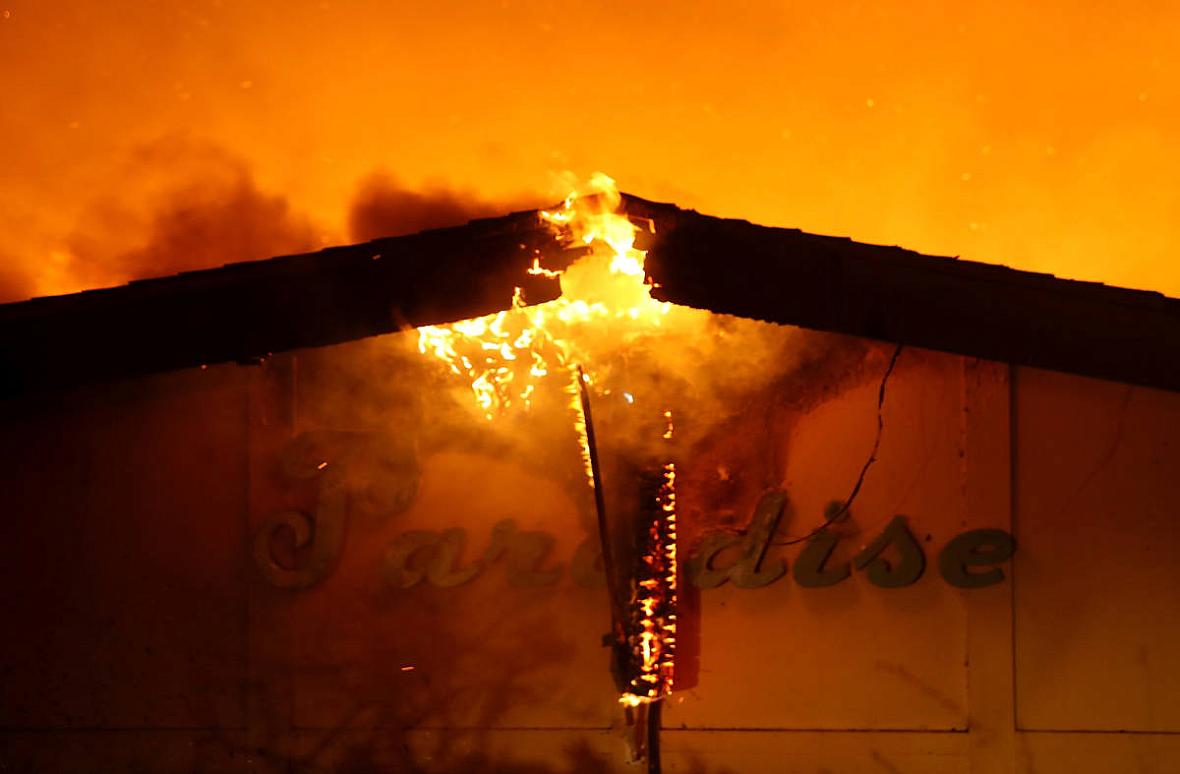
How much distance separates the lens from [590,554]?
731cm

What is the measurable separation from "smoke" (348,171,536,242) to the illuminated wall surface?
109 inches

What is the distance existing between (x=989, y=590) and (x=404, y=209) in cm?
621

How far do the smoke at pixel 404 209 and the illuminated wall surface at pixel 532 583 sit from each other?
109 inches

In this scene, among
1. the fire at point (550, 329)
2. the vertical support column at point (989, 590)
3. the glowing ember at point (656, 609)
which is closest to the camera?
the fire at point (550, 329)

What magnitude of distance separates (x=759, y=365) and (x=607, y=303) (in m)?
1.16

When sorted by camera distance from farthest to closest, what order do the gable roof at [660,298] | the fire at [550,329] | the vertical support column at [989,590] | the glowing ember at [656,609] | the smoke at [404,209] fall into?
the smoke at [404,209]
the vertical support column at [989,590]
the glowing ember at [656,609]
the fire at [550,329]
the gable roof at [660,298]

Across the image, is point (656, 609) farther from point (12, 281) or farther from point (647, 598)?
point (12, 281)

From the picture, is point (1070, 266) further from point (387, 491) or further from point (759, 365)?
point (387, 491)

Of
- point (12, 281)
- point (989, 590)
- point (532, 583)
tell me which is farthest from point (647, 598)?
point (12, 281)

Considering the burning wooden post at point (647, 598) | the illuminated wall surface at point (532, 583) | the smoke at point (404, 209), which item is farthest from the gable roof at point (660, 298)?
the smoke at point (404, 209)

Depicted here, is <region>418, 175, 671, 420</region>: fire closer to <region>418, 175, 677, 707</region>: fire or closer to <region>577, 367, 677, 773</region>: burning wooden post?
<region>418, 175, 677, 707</region>: fire

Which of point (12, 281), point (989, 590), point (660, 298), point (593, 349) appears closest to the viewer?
point (660, 298)

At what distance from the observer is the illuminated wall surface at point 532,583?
720 centimetres

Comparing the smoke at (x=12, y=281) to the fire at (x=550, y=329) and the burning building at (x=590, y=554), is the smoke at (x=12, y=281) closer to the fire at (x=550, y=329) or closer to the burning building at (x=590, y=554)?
the burning building at (x=590, y=554)
